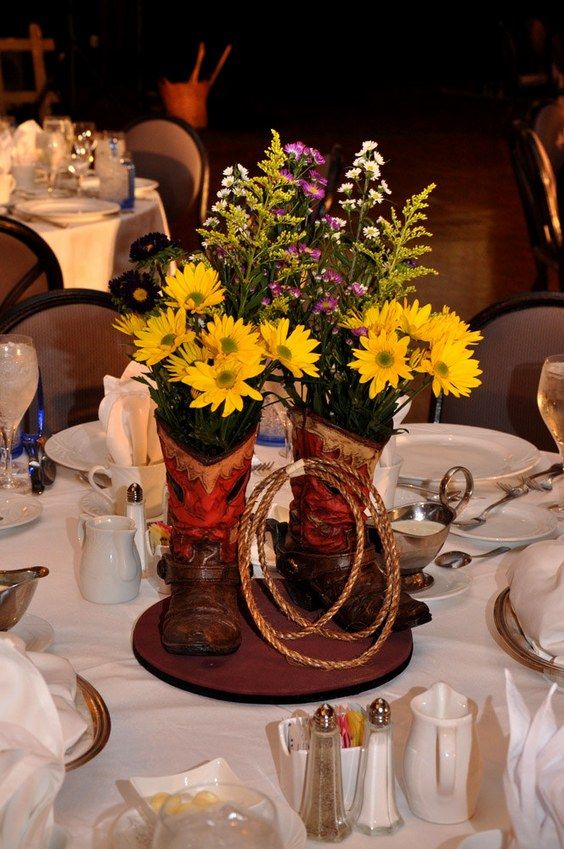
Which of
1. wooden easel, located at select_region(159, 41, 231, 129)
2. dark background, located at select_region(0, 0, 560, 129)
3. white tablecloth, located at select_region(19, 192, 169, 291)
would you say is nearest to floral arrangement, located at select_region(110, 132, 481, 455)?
white tablecloth, located at select_region(19, 192, 169, 291)

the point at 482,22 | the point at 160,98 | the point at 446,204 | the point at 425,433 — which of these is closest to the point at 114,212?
the point at 425,433

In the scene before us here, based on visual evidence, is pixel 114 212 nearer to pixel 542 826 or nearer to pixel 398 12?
pixel 542 826

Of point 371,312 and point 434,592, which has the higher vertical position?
point 371,312

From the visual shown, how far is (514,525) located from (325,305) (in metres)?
0.58

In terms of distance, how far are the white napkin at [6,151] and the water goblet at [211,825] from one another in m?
3.59

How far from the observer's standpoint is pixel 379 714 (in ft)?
3.22

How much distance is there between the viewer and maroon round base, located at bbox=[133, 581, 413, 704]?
1.18 meters

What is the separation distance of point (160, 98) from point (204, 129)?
4.51ft

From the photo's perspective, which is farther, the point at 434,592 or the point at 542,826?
the point at 434,592

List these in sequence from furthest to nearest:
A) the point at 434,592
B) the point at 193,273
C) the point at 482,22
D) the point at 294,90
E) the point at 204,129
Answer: the point at 482,22
the point at 294,90
the point at 204,129
the point at 434,592
the point at 193,273

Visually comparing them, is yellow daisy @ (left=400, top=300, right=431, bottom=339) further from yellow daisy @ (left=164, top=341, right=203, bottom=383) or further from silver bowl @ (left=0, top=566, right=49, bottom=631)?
silver bowl @ (left=0, top=566, right=49, bottom=631)

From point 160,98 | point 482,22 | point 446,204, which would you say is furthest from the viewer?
point 482,22

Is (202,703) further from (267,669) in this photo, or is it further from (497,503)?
(497,503)

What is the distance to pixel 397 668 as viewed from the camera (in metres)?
1.24
